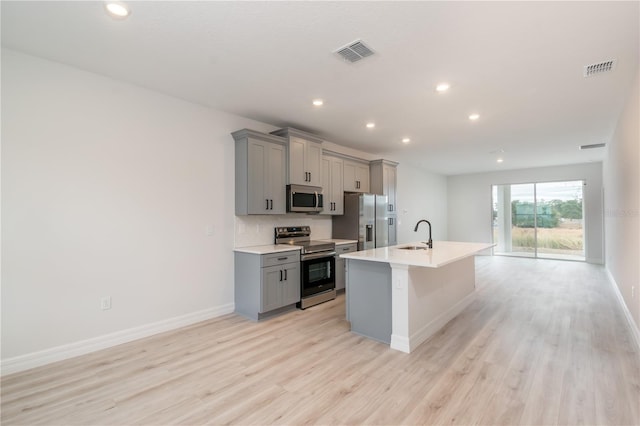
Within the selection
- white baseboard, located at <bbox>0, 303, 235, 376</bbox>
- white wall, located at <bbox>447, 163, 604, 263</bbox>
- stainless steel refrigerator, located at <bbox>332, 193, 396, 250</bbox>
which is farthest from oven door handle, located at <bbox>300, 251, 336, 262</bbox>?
white wall, located at <bbox>447, 163, 604, 263</bbox>

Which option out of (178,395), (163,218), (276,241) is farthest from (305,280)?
(178,395)

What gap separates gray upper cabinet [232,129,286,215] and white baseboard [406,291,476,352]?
238cm

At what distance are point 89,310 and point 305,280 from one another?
2.44m

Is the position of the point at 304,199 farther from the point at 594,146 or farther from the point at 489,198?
the point at 489,198

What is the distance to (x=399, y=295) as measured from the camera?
2.96 metres

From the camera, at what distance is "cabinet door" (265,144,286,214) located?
423 cm

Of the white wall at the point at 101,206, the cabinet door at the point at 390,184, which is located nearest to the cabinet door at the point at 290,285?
the white wall at the point at 101,206

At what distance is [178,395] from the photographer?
7.34 feet

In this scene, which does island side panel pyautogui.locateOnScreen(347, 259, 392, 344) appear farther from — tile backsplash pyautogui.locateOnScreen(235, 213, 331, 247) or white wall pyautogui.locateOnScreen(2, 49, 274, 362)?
white wall pyautogui.locateOnScreen(2, 49, 274, 362)

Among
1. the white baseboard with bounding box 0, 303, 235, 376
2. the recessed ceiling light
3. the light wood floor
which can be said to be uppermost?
the recessed ceiling light

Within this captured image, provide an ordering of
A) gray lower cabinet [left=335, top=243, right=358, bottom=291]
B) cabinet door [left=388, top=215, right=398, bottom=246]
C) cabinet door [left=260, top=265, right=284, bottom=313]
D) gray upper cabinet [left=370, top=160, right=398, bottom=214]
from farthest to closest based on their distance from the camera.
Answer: cabinet door [left=388, top=215, right=398, bottom=246] → gray upper cabinet [left=370, top=160, right=398, bottom=214] → gray lower cabinet [left=335, top=243, right=358, bottom=291] → cabinet door [left=260, top=265, right=284, bottom=313]

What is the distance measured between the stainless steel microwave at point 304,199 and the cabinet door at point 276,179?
0.33ft

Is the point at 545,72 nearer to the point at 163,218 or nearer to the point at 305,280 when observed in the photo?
the point at 305,280

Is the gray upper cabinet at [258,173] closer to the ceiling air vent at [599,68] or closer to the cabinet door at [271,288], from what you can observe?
the cabinet door at [271,288]
